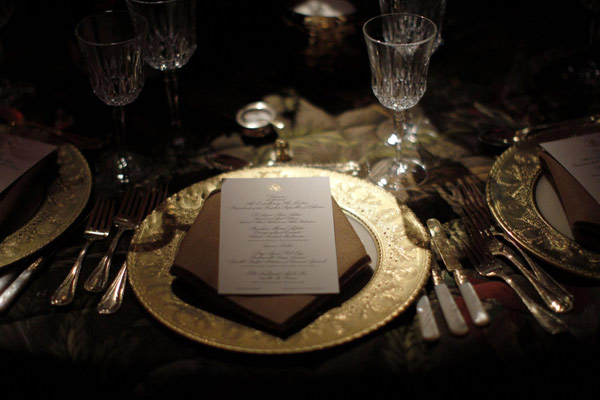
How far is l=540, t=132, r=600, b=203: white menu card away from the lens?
807 millimetres

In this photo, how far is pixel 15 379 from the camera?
2.20 feet

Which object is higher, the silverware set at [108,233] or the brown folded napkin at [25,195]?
the brown folded napkin at [25,195]

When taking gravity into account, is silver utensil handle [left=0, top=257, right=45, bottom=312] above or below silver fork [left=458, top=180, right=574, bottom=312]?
below

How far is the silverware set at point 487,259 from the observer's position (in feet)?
2.23

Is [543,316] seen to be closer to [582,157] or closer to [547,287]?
[547,287]

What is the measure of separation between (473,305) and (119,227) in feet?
1.88

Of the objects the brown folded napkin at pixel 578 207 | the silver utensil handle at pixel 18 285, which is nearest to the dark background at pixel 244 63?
the brown folded napkin at pixel 578 207

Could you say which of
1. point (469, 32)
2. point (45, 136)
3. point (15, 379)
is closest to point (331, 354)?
point (15, 379)

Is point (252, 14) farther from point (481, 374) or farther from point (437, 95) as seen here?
point (481, 374)

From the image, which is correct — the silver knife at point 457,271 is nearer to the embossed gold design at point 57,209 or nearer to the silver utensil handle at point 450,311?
the silver utensil handle at point 450,311

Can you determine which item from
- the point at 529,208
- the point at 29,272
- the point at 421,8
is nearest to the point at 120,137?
the point at 29,272

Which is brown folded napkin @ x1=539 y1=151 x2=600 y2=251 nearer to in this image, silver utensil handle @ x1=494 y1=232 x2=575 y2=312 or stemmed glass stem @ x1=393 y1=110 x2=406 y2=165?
silver utensil handle @ x1=494 y1=232 x2=575 y2=312

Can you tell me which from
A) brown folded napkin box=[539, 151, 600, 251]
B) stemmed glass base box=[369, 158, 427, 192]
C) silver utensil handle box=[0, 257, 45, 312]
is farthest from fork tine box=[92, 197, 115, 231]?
brown folded napkin box=[539, 151, 600, 251]

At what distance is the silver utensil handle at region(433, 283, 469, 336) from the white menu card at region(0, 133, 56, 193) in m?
0.72
